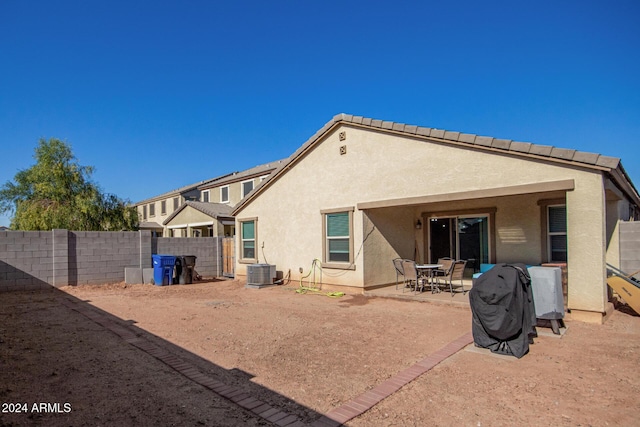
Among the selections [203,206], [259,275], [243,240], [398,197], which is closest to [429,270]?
[398,197]

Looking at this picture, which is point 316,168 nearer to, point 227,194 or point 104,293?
point 104,293

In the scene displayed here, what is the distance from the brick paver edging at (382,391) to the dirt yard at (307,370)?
0.32ft

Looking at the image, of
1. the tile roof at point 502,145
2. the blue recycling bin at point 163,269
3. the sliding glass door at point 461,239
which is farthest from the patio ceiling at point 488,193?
the blue recycling bin at point 163,269

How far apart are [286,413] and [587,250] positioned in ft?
21.4

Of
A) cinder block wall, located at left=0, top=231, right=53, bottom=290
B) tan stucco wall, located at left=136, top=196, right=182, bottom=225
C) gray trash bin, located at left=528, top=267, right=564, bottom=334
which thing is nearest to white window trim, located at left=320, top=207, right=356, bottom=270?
gray trash bin, located at left=528, top=267, right=564, bottom=334

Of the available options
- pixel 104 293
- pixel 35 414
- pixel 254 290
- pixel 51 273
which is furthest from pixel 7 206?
pixel 35 414

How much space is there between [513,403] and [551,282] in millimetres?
3185

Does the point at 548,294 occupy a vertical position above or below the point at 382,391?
above

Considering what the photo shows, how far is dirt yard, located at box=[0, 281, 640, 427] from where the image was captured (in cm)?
375

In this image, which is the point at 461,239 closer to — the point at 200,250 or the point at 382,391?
the point at 382,391

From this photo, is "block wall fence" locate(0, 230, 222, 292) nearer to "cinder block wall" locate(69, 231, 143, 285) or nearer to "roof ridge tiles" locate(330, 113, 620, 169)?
"cinder block wall" locate(69, 231, 143, 285)

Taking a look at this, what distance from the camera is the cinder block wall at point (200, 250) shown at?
16.7 meters

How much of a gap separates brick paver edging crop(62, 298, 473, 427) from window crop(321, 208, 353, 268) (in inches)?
211

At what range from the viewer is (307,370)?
503cm
